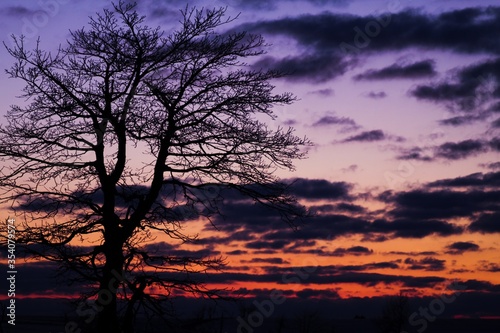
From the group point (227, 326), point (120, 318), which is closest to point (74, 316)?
point (120, 318)

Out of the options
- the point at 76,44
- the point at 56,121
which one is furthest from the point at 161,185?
the point at 76,44

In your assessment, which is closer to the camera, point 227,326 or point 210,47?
point 210,47

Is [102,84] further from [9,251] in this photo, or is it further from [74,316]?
[74,316]

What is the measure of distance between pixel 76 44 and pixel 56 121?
54.8 inches

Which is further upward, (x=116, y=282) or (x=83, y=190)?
(x=83, y=190)

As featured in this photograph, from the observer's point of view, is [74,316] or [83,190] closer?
[83,190]

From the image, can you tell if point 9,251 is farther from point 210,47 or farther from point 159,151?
point 210,47

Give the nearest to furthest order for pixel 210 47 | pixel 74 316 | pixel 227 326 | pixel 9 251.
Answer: pixel 9 251, pixel 210 47, pixel 74 316, pixel 227 326

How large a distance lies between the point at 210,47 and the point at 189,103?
1.06 metres

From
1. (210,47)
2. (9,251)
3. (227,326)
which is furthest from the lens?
(227,326)

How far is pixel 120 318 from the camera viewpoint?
11703 mm

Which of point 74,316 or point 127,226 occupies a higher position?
point 127,226

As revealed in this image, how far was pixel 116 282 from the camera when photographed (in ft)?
37.5

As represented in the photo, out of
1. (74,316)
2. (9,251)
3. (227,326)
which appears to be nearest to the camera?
(9,251)
